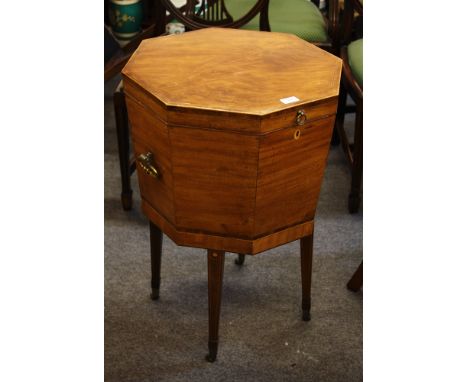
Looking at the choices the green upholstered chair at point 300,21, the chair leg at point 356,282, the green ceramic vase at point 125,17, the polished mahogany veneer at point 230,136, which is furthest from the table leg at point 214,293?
the green ceramic vase at point 125,17

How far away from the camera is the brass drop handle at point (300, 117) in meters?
1.38

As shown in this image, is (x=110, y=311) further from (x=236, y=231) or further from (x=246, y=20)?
(x=246, y=20)

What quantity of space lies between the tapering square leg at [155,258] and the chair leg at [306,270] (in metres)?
0.37

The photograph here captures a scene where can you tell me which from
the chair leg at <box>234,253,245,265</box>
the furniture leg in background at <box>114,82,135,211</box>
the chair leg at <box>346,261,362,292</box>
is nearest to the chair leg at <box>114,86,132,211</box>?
the furniture leg in background at <box>114,82,135,211</box>

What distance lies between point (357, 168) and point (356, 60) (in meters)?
0.35

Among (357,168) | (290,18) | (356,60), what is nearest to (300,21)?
(290,18)

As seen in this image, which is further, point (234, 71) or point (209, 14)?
point (209, 14)

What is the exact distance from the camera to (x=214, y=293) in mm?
1643

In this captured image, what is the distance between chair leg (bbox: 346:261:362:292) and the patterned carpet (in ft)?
0.06

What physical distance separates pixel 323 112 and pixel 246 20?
0.92m

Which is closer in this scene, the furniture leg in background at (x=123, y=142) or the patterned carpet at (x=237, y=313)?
the patterned carpet at (x=237, y=313)

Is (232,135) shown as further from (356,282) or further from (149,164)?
(356,282)

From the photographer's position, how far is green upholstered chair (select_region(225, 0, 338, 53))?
2.31 m

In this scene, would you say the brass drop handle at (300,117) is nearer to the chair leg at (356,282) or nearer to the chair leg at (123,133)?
the chair leg at (356,282)
